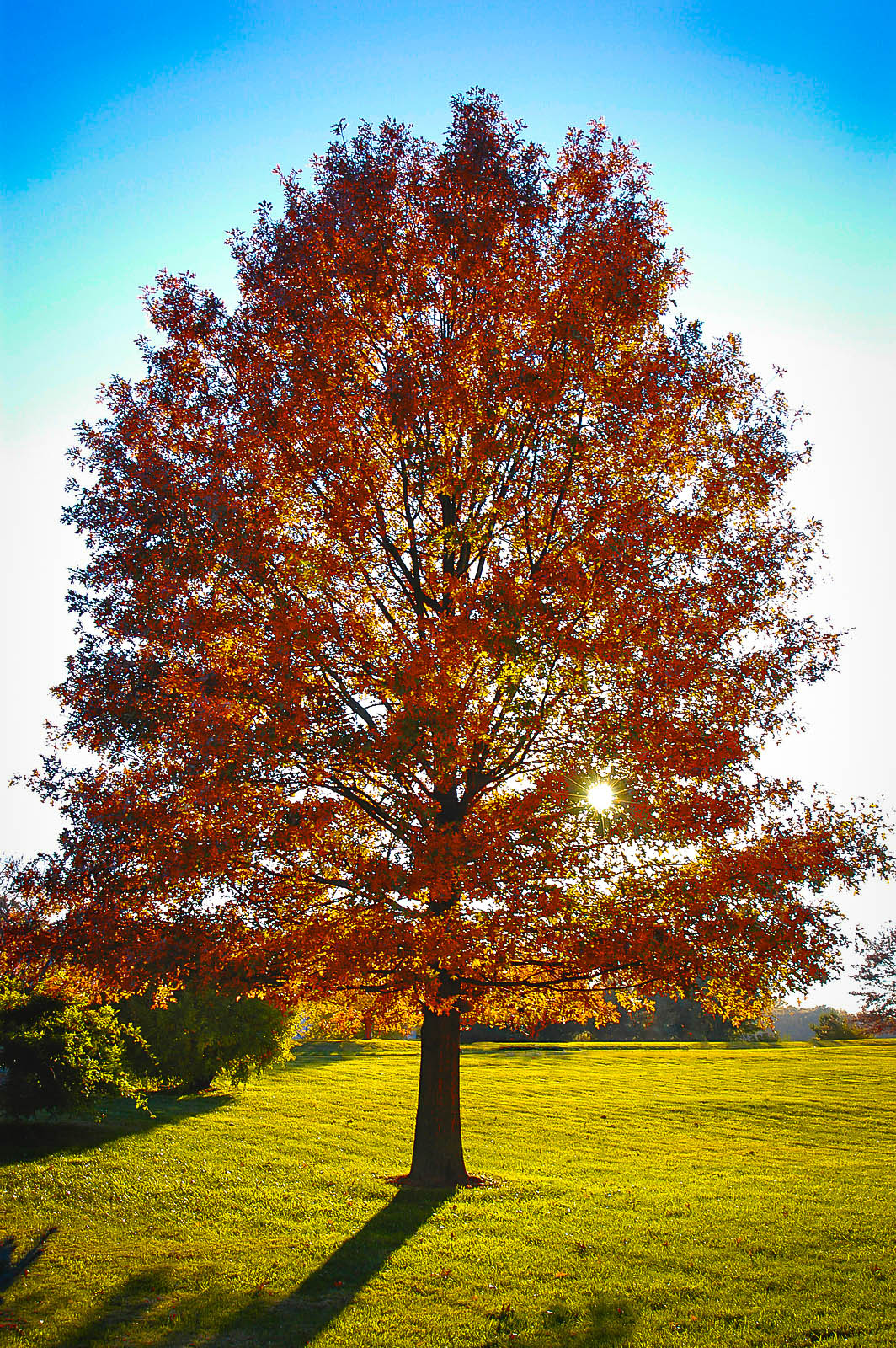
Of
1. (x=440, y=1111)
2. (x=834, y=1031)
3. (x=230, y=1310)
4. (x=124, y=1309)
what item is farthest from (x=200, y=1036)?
(x=834, y=1031)

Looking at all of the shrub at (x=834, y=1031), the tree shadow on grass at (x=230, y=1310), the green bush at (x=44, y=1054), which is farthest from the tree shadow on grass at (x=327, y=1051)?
the shrub at (x=834, y=1031)

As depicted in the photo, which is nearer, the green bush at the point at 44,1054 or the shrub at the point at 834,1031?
the green bush at the point at 44,1054

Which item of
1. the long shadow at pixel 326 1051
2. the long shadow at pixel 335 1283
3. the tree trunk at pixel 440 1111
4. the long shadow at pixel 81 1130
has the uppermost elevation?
the tree trunk at pixel 440 1111

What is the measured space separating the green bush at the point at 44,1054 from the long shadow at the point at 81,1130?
0.78 metres

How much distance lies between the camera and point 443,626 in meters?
10.5

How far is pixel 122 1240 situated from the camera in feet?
36.1

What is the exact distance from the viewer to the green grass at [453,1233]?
26.7 ft

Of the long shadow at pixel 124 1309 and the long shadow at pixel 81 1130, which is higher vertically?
the long shadow at pixel 124 1309

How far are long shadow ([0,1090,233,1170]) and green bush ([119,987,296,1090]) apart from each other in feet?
3.98

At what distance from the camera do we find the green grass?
814cm

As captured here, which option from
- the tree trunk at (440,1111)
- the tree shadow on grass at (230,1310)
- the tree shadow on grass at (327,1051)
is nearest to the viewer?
the tree shadow on grass at (230,1310)

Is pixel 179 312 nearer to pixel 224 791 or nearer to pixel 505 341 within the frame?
pixel 505 341

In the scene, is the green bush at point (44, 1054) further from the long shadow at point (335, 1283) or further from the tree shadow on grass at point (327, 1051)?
the tree shadow on grass at point (327, 1051)

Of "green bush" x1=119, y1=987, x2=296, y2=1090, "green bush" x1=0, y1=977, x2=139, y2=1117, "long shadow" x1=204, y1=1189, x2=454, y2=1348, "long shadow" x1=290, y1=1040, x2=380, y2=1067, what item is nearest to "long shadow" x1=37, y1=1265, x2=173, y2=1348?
Answer: "long shadow" x1=204, y1=1189, x2=454, y2=1348
